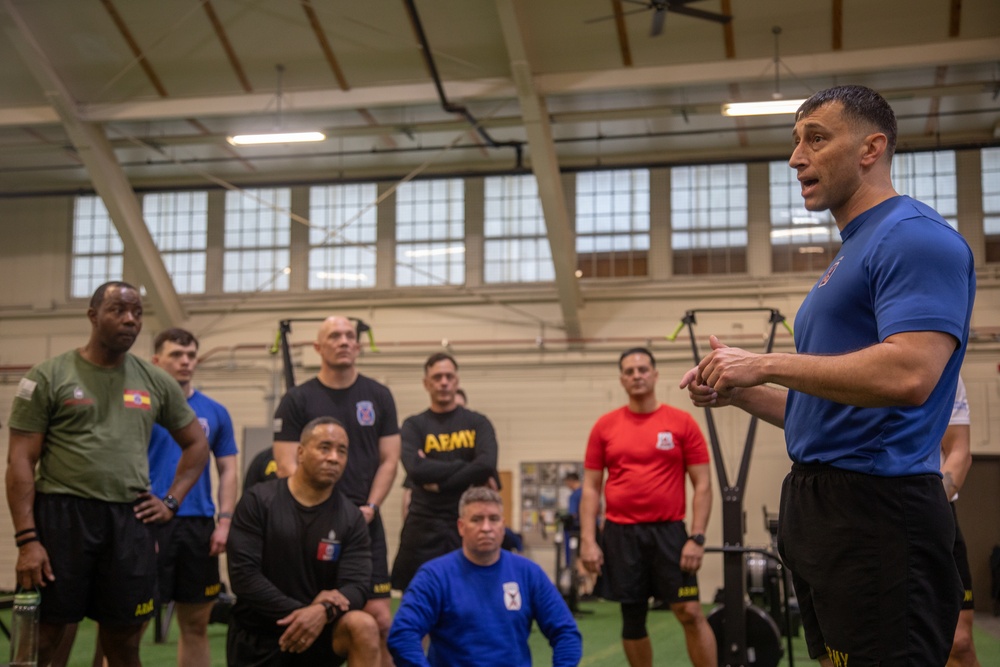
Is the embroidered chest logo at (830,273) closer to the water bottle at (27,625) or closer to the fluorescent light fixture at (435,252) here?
the water bottle at (27,625)

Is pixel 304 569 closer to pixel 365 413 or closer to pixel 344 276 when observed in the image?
pixel 365 413

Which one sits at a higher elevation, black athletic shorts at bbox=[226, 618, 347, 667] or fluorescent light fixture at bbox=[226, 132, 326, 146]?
fluorescent light fixture at bbox=[226, 132, 326, 146]

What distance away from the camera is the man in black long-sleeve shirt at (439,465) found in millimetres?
5855

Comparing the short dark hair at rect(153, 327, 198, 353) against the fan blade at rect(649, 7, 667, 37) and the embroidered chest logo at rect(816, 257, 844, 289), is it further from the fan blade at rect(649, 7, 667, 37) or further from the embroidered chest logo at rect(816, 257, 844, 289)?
the fan blade at rect(649, 7, 667, 37)

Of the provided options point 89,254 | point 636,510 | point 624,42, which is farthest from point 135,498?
point 89,254

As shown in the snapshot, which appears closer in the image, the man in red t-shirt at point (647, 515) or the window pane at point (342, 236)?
the man in red t-shirt at point (647, 515)

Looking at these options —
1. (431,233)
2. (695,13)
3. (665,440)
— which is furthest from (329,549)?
(431,233)

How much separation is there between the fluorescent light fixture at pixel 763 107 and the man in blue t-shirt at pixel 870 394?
7725mm

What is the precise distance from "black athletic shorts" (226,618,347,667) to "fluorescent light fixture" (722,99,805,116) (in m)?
6.92

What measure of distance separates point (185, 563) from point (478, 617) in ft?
6.30

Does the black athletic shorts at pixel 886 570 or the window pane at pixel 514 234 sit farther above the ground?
the window pane at pixel 514 234

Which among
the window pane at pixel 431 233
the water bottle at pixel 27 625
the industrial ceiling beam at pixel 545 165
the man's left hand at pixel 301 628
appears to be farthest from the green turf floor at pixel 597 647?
the window pane at pixel 431 233

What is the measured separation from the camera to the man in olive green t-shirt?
3.82 m

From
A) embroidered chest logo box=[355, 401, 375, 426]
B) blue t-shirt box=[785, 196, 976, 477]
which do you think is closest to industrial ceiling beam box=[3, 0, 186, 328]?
embroidered chest logo box=[355, 401, 375, 426]
